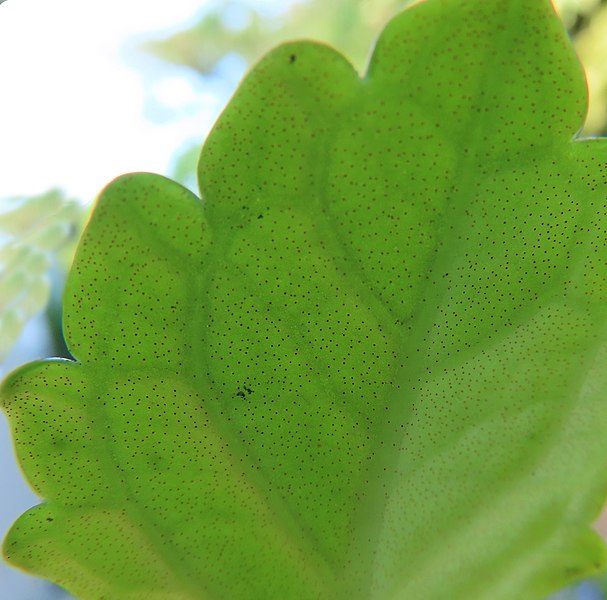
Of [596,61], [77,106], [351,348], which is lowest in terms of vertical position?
[351,348]

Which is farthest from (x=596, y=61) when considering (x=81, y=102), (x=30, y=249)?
(x=30, y=249)

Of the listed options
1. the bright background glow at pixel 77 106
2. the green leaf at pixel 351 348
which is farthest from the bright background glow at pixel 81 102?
the green leaf at pixel 351 348

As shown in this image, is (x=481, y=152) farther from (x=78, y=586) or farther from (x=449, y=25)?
(x=78, y=586)

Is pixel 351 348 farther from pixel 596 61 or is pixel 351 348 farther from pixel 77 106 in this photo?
pixel 596 61

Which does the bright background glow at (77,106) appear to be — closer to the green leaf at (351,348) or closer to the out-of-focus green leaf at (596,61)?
the green leaf at (351,348)

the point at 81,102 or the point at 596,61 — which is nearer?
the point at 81,102

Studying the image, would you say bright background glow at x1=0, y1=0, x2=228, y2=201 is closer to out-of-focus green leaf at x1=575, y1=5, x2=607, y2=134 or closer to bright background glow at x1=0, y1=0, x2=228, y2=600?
bright background glow at x1=0, y1=0, x2=228, y2=600
